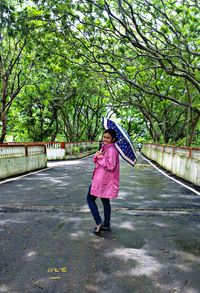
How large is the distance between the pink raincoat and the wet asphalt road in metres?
0.74

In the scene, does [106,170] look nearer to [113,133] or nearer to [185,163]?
[113,133]

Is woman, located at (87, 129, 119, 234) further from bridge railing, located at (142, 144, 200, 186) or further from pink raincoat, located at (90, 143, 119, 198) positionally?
bridge railing, located at (142, 144, 200, 186)

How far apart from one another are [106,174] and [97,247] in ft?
3.84

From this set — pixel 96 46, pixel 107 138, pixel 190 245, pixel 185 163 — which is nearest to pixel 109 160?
pixel 107 138

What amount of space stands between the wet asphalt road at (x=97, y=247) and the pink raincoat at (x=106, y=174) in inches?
29.0

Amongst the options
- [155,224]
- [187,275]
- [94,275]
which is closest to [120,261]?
[94,275]

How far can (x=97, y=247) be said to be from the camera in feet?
15.1

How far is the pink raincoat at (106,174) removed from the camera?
5.07m

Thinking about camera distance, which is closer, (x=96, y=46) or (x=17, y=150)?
(x=17, y=150)

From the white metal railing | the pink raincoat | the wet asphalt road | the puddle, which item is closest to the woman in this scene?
the pink raincoat

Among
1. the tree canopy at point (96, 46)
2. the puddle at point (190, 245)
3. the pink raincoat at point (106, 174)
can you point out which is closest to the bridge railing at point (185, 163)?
the tree canopy at point (96, 46)

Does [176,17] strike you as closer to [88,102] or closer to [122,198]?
[122,198]

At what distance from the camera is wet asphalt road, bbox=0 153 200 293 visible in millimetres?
3436

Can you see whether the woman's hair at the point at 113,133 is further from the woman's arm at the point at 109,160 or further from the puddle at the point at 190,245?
the puddle at the point at 190,245
